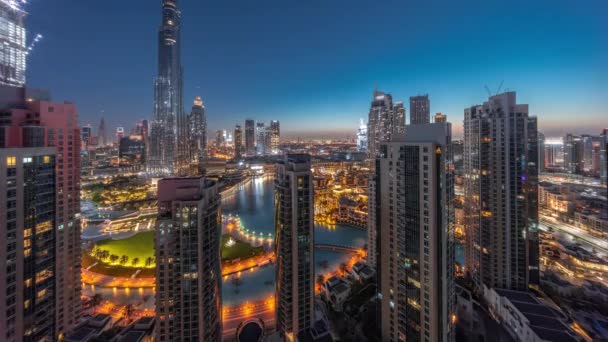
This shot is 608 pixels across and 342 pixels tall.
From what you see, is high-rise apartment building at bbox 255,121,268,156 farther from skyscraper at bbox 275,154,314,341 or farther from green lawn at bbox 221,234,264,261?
skyscraper at bbox 275,154,314,341

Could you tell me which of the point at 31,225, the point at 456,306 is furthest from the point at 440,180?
the point at 31,225

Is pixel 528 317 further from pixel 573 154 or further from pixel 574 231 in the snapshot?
pixel 573 154

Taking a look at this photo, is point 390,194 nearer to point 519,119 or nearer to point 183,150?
point 519,119

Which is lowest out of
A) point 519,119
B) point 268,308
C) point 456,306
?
point 268,308

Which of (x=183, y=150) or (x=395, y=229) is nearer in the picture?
(x=395, y=229)

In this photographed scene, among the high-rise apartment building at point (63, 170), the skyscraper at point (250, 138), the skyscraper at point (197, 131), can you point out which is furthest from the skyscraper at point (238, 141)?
the high-rise apartment building at point (63, 170)

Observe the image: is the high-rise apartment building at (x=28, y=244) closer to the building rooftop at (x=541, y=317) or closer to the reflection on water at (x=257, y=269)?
the reflection on water at (x=257, y=269)

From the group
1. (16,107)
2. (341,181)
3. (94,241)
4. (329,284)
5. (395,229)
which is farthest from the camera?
(341,181)

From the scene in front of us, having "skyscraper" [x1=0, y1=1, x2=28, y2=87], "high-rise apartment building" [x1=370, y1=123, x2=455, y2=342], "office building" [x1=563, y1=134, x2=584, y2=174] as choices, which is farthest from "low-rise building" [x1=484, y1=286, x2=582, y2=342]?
"skyscraper" [x1=0, y1=1, x2=28, y2=87]
